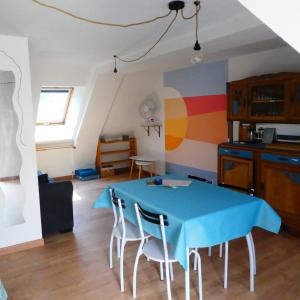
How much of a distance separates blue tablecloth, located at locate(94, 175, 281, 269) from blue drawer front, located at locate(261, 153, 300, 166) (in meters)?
1.17

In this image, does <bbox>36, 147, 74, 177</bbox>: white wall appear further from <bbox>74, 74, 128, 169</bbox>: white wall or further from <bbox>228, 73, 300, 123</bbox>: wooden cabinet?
<bbox>228, 73, 300, 123</bbox>: wooden cabinet

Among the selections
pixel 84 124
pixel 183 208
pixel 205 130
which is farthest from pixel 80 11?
pixel 84 124

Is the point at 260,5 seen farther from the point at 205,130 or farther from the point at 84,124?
the point at 84,124

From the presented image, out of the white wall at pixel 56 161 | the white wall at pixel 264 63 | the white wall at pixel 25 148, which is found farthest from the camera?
the white wall at pixel 56 161

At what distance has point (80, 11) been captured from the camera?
250cm

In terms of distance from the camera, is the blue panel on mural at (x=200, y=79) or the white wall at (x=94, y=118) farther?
the white wall at (x=94, y=118)

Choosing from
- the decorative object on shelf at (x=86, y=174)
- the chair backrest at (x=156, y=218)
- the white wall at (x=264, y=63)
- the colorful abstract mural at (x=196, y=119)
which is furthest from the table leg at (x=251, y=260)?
the decorative object on shelf at (x=86, y=174)

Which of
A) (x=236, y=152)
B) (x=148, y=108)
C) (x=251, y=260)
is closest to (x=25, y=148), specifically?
(x=251, y=260)

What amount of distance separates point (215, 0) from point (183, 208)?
1628 mm

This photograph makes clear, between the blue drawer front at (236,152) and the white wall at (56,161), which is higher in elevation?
the blue drawer front at (236,152)

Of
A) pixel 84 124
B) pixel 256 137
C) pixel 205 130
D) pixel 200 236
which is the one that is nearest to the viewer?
pixel 200 236

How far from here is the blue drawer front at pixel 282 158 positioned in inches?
130

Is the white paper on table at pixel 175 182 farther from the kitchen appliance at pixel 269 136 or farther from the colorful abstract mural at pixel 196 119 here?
the colorful abstract mural at pixel 196 119

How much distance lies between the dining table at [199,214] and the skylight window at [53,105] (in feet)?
11.9
